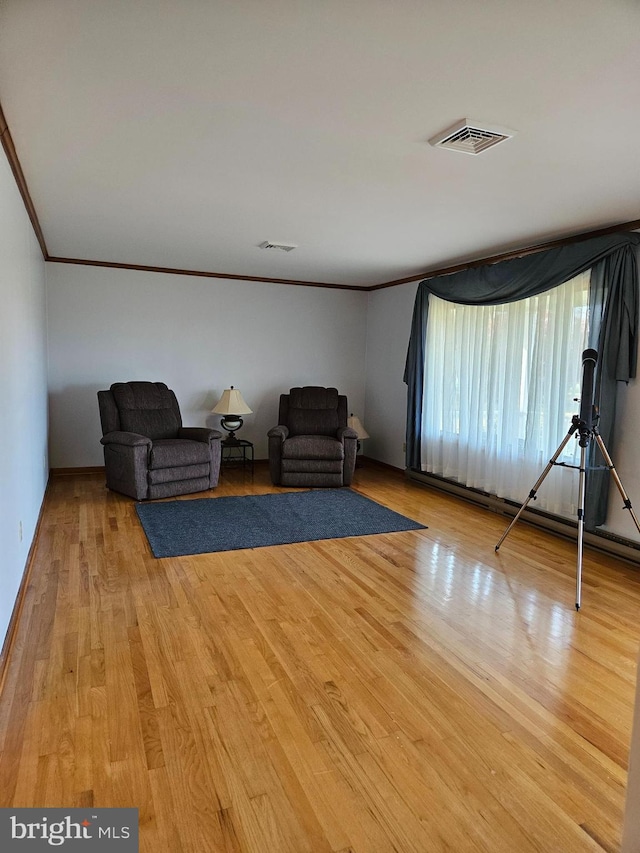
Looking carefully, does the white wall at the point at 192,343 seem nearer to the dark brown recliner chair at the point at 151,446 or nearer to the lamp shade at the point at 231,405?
the lamp shade at the point at 231,405

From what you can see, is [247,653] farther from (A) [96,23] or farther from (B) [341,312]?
(B) [341,312]

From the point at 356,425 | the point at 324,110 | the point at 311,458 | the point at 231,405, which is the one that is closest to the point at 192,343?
the point at 231,405

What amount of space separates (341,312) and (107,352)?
294 cm

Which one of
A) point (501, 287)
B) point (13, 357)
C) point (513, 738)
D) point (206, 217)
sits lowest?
point (513, 738)

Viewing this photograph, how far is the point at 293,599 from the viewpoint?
10.0 feet

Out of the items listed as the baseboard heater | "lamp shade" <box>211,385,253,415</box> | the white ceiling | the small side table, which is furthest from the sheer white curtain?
the small side table

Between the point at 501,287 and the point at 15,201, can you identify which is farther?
the point at 501,287

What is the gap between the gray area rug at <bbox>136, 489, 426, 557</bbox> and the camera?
3.98 metres

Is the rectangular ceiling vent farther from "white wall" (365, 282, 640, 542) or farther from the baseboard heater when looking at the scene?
the baseboard heater

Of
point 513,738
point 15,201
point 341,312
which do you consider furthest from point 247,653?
point 341,312

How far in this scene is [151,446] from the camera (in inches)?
197

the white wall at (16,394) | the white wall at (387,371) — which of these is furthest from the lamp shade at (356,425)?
the white wall at (16,394)

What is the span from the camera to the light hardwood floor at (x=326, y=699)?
1.60 m

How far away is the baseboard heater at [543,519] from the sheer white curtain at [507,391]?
69mm
